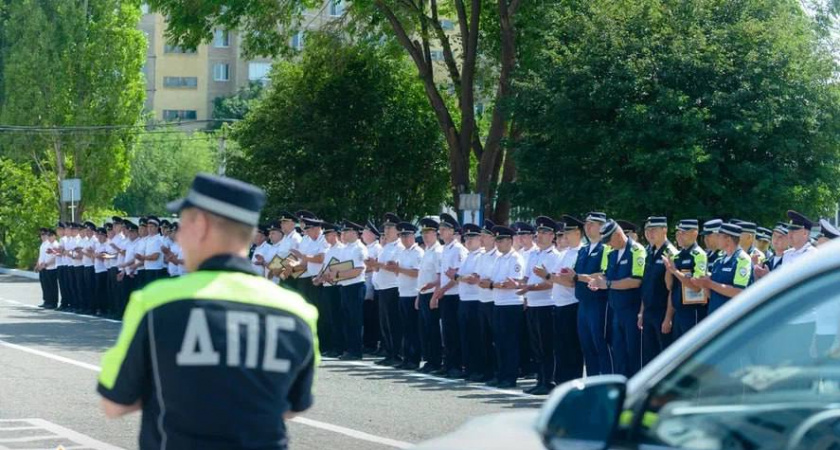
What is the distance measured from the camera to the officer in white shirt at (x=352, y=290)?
64.5 ft

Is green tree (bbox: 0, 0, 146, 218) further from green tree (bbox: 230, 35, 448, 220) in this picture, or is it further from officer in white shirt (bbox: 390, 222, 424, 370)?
officer in white shirt (bbox: 390, 222, 424, 370)

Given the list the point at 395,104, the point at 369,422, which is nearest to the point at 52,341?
the point at 369,422

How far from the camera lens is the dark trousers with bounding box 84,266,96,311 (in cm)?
2973

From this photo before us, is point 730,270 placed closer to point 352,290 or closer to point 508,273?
point 508,273

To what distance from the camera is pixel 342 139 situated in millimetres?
40812

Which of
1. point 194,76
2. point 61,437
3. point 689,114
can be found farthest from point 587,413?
point 194,76

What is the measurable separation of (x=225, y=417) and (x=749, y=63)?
2384 centimetres

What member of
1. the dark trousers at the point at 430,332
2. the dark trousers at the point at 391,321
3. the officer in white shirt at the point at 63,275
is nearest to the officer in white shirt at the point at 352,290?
the dark trousers at the point at 391,321

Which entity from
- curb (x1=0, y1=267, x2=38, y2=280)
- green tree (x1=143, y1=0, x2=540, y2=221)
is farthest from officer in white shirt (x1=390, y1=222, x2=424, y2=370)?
curb (x1=0, y1=267, x2=38, y2=280)

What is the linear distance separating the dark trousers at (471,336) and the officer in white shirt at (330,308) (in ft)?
9.50

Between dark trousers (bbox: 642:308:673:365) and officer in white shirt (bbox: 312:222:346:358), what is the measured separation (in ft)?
20.0

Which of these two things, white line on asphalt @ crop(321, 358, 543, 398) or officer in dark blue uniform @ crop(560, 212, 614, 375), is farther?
white line on asphalt @ crop(321, 358, 543, 398)

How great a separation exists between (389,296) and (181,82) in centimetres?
8359

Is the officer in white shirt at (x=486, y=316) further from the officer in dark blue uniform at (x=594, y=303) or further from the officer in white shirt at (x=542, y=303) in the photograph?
the officer in dark blue uniform at (x=594, y=303)
